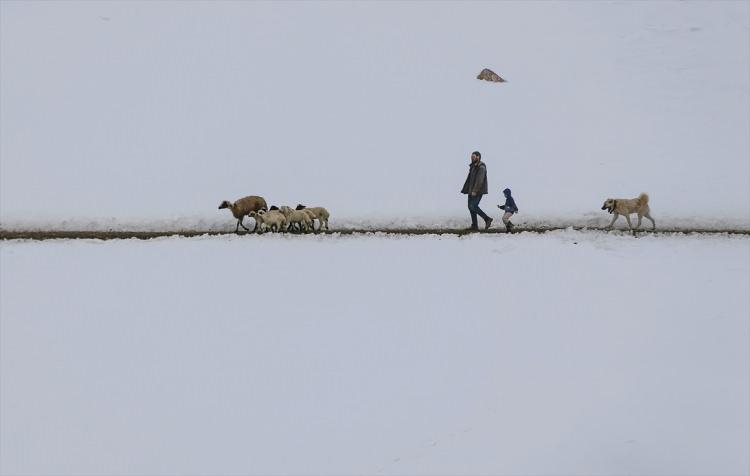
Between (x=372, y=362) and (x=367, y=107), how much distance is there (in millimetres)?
18206

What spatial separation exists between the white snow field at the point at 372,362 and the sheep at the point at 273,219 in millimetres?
1581

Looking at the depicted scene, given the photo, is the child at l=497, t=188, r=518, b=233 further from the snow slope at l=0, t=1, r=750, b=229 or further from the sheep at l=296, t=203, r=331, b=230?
the sheep at l=296, t=203, r=331, b=230

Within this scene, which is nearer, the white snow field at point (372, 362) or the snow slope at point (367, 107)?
the white snow field at point (372, 362)

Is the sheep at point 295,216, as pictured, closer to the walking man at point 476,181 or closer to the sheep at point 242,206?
the sheep at point 242,206

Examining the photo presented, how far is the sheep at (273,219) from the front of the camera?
66.6 feet

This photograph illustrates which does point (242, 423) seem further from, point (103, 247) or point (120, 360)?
point (103, 247)

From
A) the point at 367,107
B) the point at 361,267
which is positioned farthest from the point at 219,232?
the point at 367,107

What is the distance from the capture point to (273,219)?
66.8 feet

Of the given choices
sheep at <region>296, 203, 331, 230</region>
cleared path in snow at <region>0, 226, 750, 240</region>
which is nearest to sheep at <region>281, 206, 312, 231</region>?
sheep at <region>296, 203, 331, 230</region>

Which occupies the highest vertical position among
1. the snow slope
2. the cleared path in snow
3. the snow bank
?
the snow slope

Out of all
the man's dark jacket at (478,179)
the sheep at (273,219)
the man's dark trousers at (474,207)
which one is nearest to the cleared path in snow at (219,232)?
the man's dark trousers at (474,207)

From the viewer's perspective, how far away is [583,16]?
40000 millimetres

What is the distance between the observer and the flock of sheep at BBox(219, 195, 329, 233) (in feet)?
66.9

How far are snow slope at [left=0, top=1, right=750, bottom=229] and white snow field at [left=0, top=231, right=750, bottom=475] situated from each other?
5.20 meters
